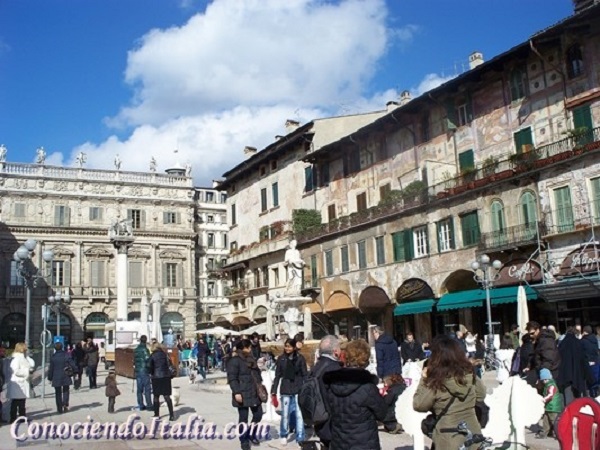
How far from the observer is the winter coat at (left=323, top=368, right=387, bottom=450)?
5371 mm

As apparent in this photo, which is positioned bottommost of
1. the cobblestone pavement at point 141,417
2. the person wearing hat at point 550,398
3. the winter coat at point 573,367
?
the cobblestone pavement at point 141,417

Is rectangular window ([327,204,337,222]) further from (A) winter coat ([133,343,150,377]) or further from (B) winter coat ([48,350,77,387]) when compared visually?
(B) winter coat ([48,350,77,387])

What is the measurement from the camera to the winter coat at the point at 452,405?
17.0ft

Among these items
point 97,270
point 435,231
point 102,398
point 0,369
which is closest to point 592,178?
point 435,231

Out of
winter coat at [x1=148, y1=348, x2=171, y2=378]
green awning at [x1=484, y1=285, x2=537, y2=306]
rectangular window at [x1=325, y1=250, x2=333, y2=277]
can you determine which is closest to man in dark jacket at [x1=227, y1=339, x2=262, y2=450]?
winter coat at [x1=148, y1=348, x2=171, y2=378]

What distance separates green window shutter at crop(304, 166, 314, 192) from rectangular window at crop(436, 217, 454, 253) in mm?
13090

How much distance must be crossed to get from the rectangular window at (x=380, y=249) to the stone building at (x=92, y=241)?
89.6 feet

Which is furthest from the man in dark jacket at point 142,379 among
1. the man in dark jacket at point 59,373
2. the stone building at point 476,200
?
the stone building at point 476,200

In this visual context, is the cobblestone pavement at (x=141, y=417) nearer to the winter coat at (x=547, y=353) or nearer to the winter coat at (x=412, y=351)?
the winter coat at (x=547, y=353)

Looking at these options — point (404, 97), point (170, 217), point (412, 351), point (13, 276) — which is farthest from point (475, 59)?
point (13, 276)

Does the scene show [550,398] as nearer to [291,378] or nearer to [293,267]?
[291,378]

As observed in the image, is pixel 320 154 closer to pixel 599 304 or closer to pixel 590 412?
pixel 599 304

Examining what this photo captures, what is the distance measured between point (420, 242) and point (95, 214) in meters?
34.8

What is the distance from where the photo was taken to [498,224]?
27234mm
